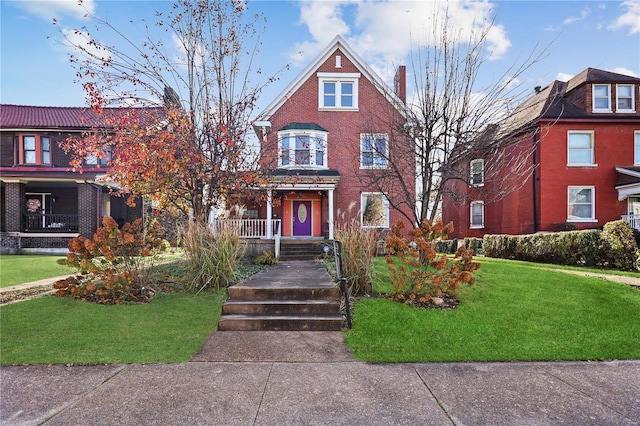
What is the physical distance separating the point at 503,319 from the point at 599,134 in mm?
17392

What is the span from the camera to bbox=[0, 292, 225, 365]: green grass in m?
4.34

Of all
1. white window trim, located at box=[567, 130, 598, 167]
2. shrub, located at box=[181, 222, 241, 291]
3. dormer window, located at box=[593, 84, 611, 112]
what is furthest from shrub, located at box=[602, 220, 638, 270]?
shrub, located at box=[181, 222, 241, 291]

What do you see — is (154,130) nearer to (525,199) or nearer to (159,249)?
(159,249)

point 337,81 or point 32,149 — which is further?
point 32,149

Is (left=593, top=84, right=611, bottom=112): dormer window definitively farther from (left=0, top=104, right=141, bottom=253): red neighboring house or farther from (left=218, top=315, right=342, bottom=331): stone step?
(left=0, top=104, right=141, bottom=253): red neighboring house

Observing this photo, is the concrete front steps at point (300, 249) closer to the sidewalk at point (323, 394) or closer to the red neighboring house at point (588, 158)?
A: the red neighboring house at point (588, 158)

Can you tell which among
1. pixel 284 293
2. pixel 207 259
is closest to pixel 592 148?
pixel 284 293

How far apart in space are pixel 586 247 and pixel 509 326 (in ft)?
26.9

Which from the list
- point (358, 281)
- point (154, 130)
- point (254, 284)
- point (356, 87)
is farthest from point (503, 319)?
point (356, 87)

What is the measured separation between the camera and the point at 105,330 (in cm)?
518

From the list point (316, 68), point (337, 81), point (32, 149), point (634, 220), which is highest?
point (316, 68)

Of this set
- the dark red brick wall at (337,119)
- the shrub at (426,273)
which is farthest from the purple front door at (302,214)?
the shrub at (426,273)

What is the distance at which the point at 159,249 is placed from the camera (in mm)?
8250

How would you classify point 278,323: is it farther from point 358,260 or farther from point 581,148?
point 581,148
